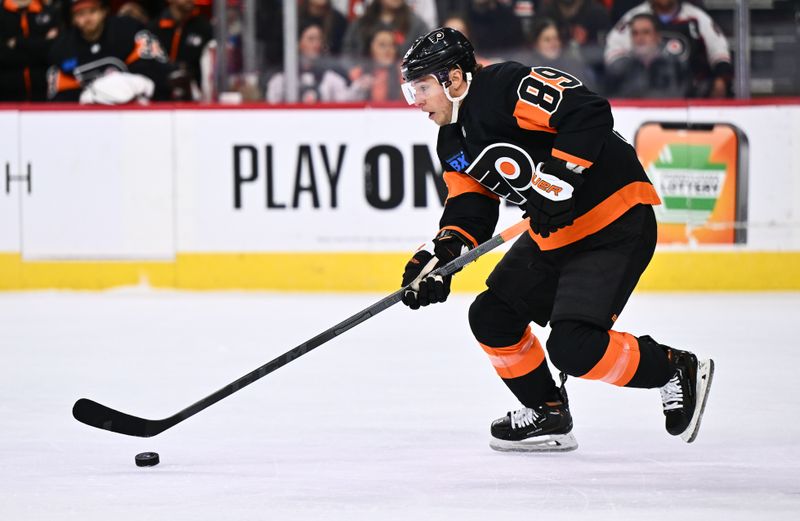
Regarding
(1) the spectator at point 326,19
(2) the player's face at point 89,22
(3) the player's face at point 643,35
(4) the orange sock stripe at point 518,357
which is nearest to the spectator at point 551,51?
(3) the player's face at point 643,35

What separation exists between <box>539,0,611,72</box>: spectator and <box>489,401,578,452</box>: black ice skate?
121 inches

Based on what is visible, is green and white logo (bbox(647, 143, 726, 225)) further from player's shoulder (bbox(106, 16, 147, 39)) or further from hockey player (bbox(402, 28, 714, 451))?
hockey player (bbox(402, 28, 714, 451))

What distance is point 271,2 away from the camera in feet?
Result: 19.2

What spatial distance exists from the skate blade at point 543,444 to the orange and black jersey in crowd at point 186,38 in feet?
12.0

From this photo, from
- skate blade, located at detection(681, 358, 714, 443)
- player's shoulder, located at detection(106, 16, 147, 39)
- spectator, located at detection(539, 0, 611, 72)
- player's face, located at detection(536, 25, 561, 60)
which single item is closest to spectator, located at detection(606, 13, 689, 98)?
spectator, located at detection(539, 0, 611, 72)

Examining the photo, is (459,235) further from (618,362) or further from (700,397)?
(700,397)

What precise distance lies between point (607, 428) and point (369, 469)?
2.36ft

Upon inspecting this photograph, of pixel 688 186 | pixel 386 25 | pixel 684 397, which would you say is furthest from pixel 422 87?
pixel 386 25

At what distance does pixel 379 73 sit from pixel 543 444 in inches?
128

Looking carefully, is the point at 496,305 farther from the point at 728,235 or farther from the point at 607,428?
the point at 728,235

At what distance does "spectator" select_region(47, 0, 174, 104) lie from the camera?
605cm

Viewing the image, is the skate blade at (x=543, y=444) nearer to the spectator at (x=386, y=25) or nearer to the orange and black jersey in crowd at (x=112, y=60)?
the spectator at (x=386, y=25)

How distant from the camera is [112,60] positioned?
6.07m

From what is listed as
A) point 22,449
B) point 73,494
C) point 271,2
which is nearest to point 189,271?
point 271,2
